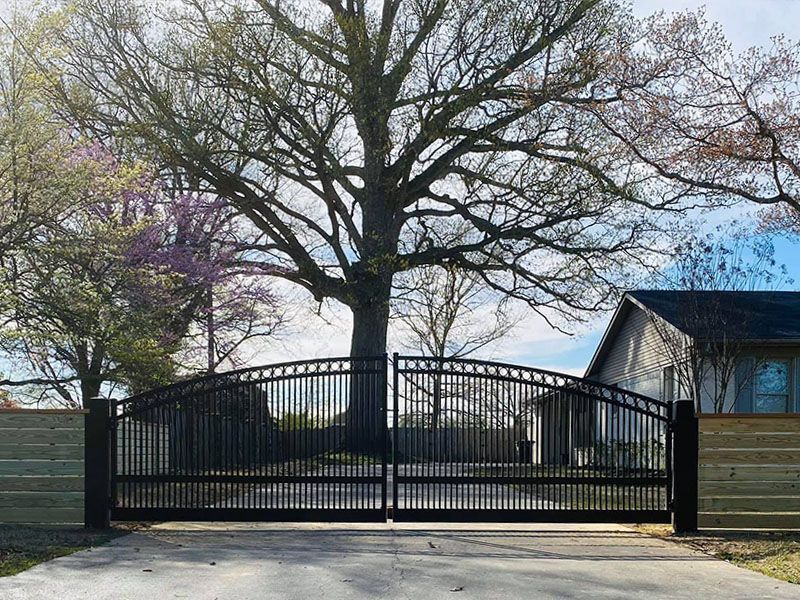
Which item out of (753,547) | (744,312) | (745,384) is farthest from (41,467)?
(745,384)

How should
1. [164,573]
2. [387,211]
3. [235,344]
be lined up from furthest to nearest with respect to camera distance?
1. [387,211]
2. [235,344]
3. [164,573]

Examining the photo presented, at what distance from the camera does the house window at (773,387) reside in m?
19.8

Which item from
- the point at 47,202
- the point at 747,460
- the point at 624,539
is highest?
the point at 47,202

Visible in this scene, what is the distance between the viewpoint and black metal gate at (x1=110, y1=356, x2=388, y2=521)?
417 inches

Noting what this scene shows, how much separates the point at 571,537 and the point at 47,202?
24.9ft

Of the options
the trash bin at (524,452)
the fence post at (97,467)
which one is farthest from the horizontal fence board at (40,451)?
the trash bin at (524,452)

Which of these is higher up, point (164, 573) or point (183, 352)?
point (183, 352)

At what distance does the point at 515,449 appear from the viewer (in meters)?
10.6

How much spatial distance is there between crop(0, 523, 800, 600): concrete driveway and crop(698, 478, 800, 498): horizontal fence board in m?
0.87

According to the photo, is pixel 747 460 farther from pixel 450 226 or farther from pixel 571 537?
pixel 450 226

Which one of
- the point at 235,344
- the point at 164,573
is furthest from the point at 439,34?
the point at 164,573

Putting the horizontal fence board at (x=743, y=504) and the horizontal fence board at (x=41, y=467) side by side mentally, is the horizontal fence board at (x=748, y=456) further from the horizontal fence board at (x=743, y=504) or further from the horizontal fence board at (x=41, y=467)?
the horizontal fence board at (x=41, y=467)

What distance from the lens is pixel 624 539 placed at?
1030 cm

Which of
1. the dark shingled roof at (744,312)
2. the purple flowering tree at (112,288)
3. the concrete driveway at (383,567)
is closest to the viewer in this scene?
the concrete driveway at (383,567)
